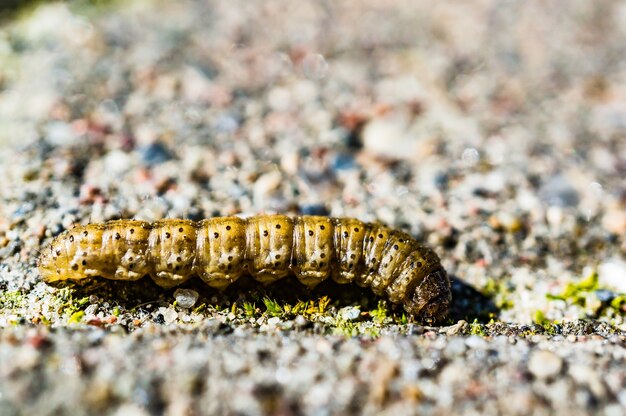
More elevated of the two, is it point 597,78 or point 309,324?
point 597,78

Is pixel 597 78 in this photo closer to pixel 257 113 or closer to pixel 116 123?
pixel 257 113

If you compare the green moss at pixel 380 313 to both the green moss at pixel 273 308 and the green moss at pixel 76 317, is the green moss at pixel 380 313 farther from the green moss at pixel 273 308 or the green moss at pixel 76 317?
the green moss at pixel 76 317

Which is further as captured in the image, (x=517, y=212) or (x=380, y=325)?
(x=517, y=212)

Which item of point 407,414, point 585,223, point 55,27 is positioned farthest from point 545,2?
point 407,414

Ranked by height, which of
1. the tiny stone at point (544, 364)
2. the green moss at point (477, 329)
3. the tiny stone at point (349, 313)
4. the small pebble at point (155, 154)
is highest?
the small pebble at point (155, 154)

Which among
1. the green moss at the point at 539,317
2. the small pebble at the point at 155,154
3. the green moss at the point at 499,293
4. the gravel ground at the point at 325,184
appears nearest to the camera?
the gravel ground at the point at 325,184

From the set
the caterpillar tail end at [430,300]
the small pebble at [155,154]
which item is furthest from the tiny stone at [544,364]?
the small pebble at [155,154]

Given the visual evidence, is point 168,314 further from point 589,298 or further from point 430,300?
point 589,298
